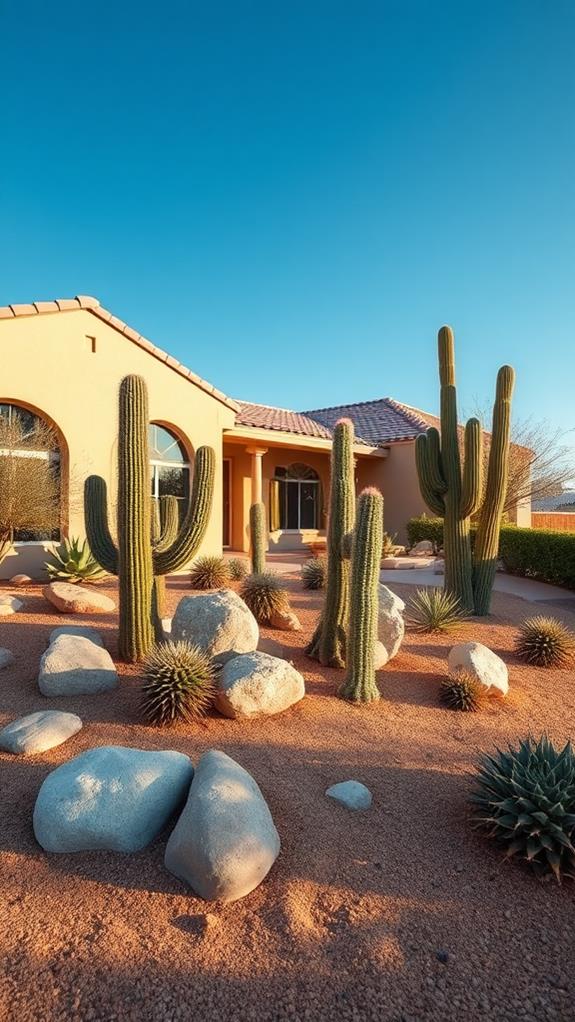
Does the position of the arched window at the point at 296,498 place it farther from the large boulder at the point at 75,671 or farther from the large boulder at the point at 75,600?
the large boulder at the point at 75,671

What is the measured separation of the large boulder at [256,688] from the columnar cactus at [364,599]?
599 millimetres

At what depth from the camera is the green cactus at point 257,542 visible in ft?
30.8

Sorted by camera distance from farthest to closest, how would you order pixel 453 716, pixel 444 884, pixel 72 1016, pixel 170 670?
pixel 453 716
pixel 170 670
pixel 444 884
pixel 72 1016

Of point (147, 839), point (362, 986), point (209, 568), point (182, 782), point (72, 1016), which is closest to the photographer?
point (72, 1016)

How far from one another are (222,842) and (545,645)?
5.39 m

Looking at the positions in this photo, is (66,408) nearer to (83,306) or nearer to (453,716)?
(83,306)

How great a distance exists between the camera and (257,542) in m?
9.52

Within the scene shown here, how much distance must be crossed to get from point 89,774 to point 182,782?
1.87ft

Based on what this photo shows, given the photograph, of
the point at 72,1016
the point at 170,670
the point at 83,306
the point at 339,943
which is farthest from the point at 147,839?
the point at 83,306

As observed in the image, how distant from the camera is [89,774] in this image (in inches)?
136

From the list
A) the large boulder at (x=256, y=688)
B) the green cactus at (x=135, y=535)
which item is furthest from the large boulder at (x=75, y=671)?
the large boulder at (x=256, y=688)

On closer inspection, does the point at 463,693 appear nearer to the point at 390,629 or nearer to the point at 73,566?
the point at 390,629

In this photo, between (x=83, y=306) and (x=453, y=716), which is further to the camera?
(x=83, y=306)

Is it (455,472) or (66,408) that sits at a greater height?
(66,408)
